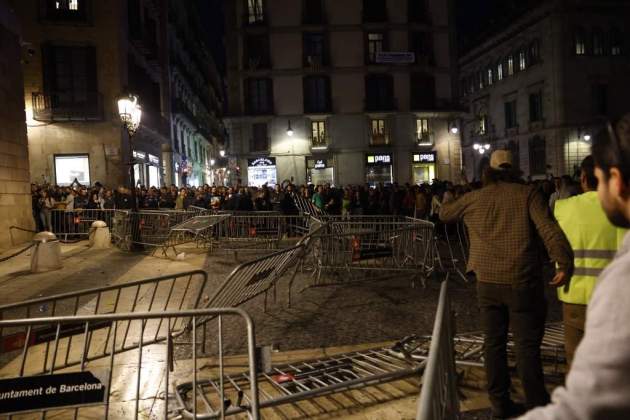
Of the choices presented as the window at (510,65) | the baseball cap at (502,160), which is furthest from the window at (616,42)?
the baseball cap at (502,160)

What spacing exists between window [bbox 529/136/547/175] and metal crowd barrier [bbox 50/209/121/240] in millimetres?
35467

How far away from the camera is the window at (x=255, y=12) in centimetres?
3869

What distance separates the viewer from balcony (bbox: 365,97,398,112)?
3925 centimetres

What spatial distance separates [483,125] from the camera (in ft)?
176

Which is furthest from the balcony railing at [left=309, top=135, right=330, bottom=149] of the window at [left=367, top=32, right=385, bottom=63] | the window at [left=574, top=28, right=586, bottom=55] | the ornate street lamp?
the window at [left=574, top=28, right=586, bottom=55]

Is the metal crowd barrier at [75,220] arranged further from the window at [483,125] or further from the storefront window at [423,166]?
the window at [483,125]

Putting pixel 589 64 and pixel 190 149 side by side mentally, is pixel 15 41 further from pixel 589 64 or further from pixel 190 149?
pixel 589 64

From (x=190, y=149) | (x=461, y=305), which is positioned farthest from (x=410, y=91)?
(x=461, y=305)

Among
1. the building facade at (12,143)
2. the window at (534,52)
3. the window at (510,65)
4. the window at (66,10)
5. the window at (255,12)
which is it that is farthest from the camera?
the window at (510,65)

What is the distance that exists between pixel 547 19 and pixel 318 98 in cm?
1822

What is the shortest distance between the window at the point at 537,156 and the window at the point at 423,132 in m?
10.2

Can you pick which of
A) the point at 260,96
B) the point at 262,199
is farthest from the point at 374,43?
the point at 262,199

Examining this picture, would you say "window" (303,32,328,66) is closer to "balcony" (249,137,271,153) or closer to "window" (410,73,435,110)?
"balcony" (249,137,271,153)

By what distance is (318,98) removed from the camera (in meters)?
39.3
